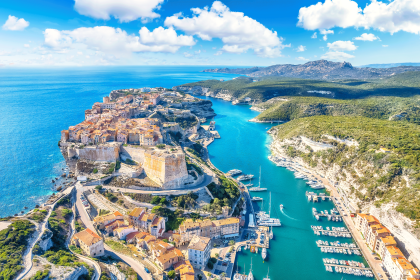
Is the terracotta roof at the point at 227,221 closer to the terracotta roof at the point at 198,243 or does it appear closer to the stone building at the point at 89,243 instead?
the terracotta roof at the point at 198,243

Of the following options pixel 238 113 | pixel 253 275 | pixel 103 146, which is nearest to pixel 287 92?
pixel 238 113

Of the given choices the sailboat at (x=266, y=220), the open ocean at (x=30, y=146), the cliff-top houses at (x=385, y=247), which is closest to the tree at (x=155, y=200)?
the sailboat at (x=266, y=220)

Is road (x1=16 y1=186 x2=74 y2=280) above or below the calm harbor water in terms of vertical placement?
above

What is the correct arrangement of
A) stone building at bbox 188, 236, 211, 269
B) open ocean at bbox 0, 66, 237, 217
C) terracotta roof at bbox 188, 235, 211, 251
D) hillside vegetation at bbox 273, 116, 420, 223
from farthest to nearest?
open ocean at bbox 0, 66, 237, 217
hillside vegetation at bbox 273, 116, 420, 223
terracotta roof at bbox 188, 235, 211, 251
stone building at bbox 188, 236, 211, 269

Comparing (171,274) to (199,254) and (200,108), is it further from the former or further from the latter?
(200,108)

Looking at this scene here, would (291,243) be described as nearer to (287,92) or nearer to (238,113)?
(238,113)

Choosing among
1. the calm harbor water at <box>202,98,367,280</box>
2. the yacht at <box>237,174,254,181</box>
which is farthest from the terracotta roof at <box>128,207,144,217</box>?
the yacht at <box>237,174,254,181</box>

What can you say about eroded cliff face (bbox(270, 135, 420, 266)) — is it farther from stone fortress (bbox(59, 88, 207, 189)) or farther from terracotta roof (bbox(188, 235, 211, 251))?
stone fortress (bbox(59, 88, 207, 189))

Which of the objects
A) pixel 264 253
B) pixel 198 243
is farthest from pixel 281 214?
pixel 198 243
